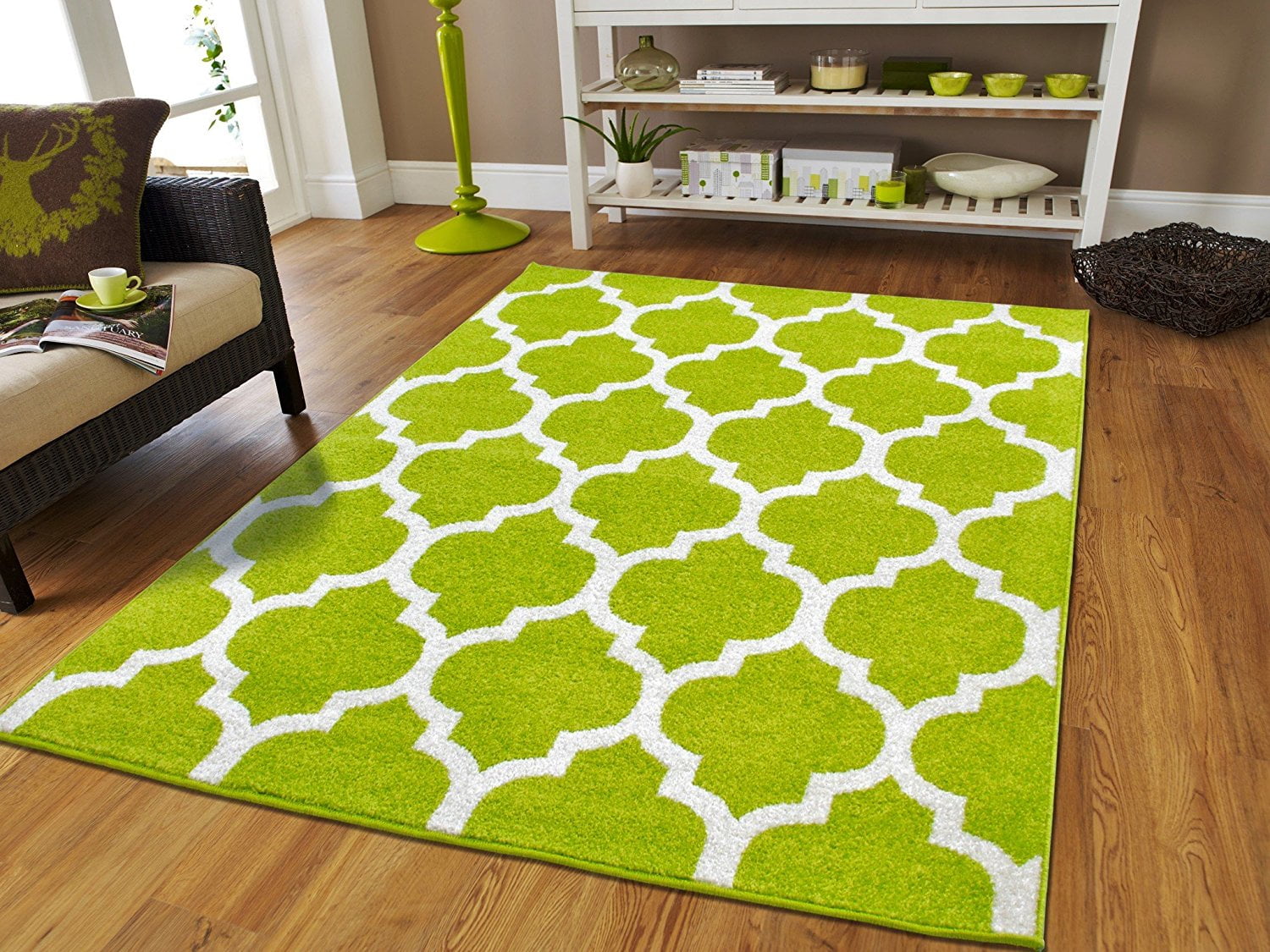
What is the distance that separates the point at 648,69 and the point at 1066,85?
A: 4.19 feet

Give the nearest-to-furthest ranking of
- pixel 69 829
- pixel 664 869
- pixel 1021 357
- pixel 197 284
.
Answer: pixel 664 869, pixel 69 829, pixel 197 284, pixel 1021 357

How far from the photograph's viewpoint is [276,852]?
1.40 m

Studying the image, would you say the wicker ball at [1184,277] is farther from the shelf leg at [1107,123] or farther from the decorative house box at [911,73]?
the decorative house box at [911,73]

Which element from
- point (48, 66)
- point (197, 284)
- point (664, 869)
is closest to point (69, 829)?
point (664, 869)

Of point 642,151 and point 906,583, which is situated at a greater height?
point 642,151

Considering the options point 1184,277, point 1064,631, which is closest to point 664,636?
point 1064,631

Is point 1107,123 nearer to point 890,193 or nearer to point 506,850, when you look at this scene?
point 890,193

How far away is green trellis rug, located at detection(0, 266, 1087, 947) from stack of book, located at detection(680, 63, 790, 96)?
3.41ft

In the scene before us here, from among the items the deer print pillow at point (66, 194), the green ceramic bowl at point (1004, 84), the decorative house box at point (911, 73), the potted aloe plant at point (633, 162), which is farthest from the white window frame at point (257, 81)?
the green ceramic bowl at point (1004, 84)

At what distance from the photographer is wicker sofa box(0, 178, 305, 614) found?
1.89 m

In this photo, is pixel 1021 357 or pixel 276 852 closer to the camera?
pixel 276 852

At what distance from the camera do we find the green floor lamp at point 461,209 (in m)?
3.52

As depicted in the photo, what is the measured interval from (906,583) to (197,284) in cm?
157

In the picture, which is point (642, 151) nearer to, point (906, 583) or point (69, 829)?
point (906, 583)
